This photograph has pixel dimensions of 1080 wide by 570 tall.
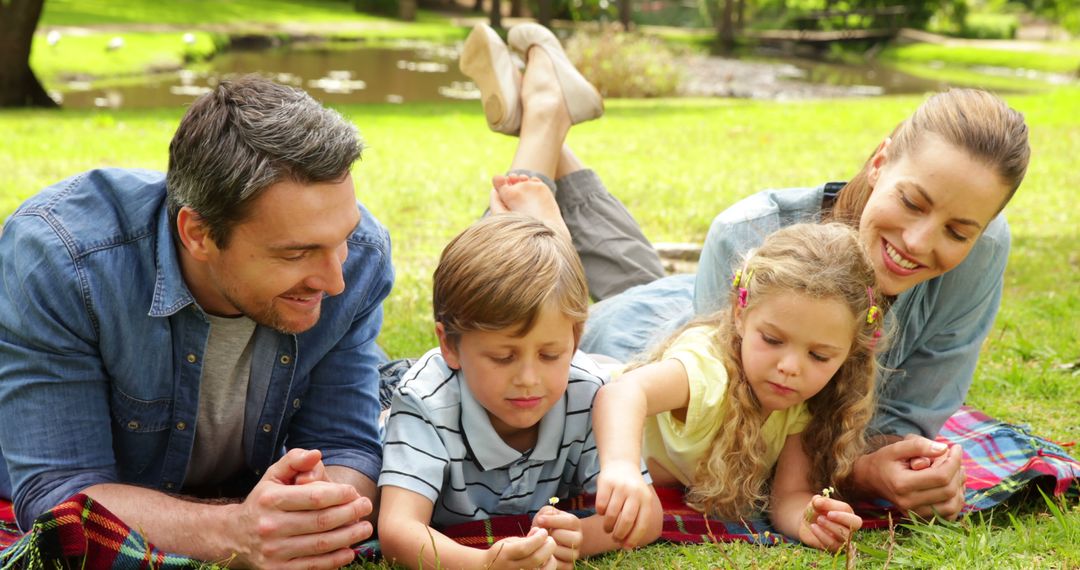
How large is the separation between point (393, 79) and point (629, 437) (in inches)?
698

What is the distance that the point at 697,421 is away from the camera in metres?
3.23

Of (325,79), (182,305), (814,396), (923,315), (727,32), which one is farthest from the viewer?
(727,32)

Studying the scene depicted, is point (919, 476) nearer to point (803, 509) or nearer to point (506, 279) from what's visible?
point (803, 509)

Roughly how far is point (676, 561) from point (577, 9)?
34884mm

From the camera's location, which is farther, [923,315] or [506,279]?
[923,315]

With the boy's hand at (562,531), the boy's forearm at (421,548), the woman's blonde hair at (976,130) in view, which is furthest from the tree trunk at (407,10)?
the boy's hand at (562,531)

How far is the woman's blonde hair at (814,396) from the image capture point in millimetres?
3082

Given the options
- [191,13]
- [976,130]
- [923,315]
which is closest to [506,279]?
[976,130]

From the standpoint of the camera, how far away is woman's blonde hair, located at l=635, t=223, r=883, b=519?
3.08 metres

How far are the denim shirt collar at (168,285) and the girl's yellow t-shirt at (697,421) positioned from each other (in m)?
1.42

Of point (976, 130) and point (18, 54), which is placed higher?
point (976, 130)

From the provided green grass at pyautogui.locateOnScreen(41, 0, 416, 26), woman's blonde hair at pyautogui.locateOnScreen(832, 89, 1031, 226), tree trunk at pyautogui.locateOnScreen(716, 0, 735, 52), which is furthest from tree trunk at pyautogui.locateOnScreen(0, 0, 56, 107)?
tree trunk at pyautogui.locateOnScreen(716, 0, 735, 52)

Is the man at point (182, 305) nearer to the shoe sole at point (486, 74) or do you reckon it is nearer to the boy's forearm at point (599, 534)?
the boy's forearm at point (599, 534)

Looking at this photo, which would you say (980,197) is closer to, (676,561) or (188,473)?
(676,561)
